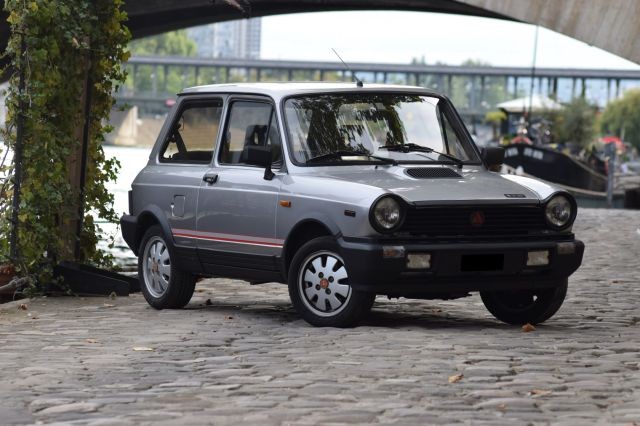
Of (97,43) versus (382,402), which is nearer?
(382,402)

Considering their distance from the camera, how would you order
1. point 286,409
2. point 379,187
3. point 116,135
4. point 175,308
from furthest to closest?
point 116,135, point 175,308, point 379,187, point 286,409

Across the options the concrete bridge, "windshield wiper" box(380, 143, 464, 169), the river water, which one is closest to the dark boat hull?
the river water

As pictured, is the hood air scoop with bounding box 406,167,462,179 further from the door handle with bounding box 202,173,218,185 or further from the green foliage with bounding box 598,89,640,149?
the green foliage with bounding box 598,89,640,149

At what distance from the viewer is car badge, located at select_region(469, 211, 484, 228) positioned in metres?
9.77

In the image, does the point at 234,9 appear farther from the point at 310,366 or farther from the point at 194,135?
the point at 310,366

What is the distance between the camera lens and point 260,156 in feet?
34.2

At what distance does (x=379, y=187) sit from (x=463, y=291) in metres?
0.84

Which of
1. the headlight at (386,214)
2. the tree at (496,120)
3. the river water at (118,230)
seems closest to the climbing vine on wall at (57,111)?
the river water at (118,230)

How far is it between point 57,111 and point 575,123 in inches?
3980

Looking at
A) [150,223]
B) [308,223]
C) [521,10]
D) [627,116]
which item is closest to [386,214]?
[308,223]

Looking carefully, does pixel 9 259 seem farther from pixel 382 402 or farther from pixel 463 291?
pixel 382 402

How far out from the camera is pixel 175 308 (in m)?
11.8

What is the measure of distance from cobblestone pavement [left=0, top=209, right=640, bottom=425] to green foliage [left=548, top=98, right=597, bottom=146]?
10109 centimetres

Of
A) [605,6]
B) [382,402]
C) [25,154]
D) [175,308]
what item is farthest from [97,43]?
[605,6]
